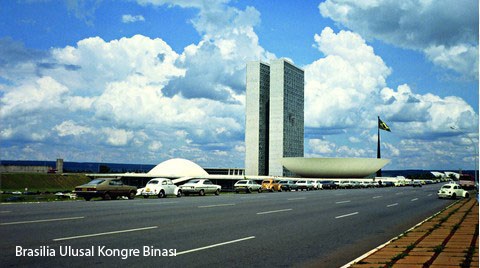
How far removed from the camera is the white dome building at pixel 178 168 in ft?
430

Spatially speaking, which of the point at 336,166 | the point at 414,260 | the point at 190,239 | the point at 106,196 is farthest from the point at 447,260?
the point at 336,166

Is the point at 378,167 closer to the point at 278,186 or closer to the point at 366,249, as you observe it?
the point at 278,186

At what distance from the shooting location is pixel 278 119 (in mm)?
178250

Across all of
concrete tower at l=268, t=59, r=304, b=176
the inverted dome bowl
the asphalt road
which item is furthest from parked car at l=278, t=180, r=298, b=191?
concrete tower at l=268, t=59, r=304, b=176

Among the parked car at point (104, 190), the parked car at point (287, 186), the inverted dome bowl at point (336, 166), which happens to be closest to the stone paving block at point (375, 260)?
the parked car at point (104, 190)

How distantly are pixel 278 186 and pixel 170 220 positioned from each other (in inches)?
1697

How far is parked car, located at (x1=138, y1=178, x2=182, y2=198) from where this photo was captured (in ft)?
121

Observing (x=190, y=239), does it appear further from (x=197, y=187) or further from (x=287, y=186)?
(x=287, y=186)

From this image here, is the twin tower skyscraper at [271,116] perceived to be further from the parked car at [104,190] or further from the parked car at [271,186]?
the parked car at [104,190]

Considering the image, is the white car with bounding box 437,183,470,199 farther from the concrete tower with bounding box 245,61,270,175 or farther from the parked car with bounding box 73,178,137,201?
the concrete tower with bounding box 245,61,270,175

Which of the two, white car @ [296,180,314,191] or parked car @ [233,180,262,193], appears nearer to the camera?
parked car @ [233,180,262,193]

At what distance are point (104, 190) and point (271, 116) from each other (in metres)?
150

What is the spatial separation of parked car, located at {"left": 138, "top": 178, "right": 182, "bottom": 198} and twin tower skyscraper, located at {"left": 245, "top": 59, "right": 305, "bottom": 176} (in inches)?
5440

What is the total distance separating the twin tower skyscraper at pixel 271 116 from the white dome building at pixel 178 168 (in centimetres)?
4483
